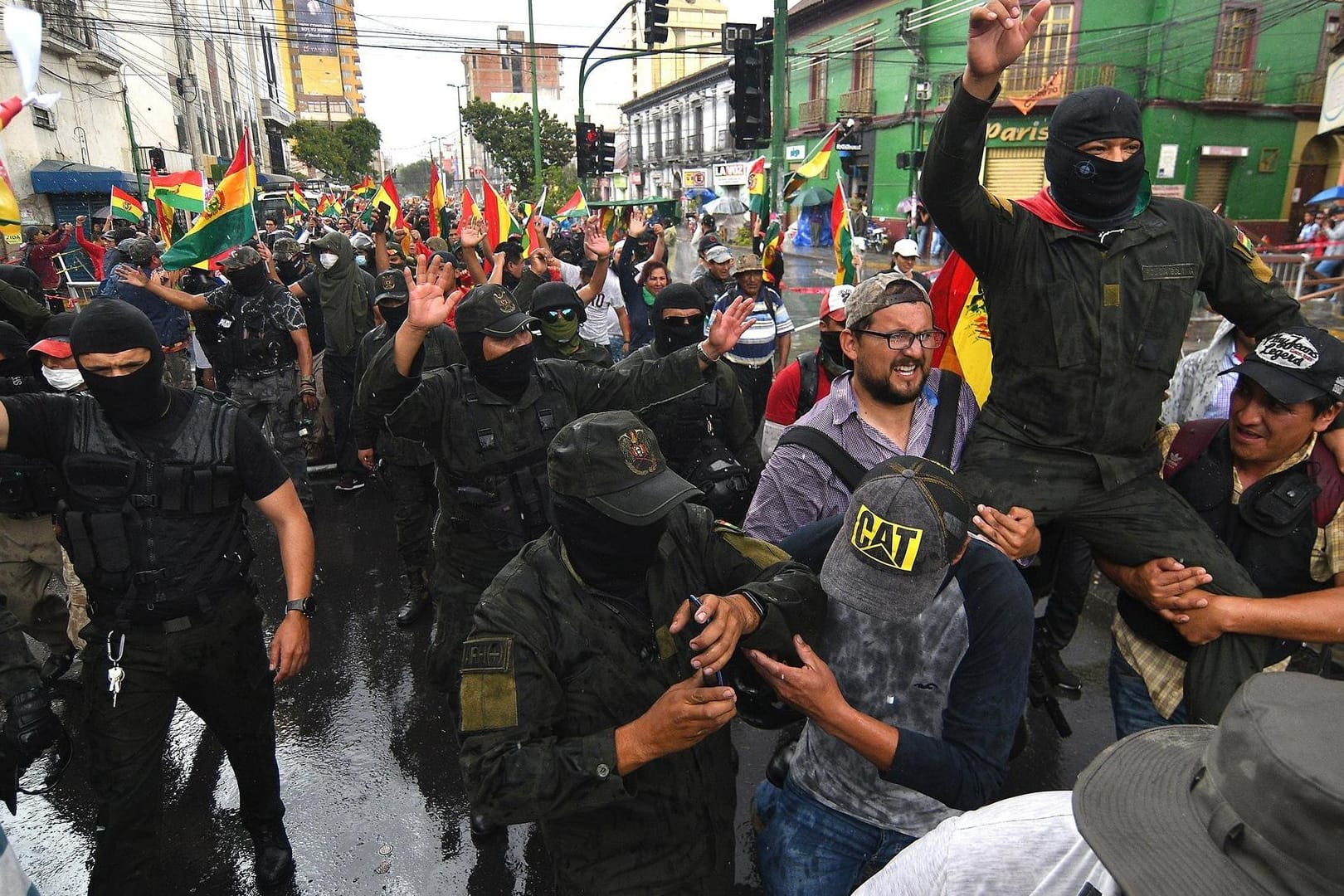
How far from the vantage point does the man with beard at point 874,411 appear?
2.50 meters

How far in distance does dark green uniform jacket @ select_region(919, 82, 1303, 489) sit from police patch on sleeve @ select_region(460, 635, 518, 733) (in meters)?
1.59

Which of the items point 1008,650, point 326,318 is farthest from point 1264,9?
point 1008,650

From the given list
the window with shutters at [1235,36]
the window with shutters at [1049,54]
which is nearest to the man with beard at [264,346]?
the window with shutters at [1049,54]

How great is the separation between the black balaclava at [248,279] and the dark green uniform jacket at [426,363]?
1704 millimetres

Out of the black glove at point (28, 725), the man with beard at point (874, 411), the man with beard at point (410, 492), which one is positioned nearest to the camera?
the black glove at point (28, 725)

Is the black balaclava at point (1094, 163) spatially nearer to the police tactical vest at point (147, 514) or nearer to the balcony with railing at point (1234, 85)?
the police tactical vest at point (147, 514)

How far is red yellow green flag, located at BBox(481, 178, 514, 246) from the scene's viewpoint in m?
9.52

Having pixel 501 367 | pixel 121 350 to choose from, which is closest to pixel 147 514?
pixel 121 350

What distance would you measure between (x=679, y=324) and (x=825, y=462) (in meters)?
2.54

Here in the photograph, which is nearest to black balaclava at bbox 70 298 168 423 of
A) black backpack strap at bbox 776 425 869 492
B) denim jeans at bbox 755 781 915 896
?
black backpack strap at bbox 776 425 869 492

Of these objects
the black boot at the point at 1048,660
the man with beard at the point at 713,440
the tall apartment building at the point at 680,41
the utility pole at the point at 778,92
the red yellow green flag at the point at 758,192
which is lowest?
the black boot at the point at 1048,660

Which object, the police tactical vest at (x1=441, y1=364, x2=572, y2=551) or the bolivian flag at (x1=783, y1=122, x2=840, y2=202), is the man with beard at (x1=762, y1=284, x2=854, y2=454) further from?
the bolivian flag at (x1=783, y1=122, x2=840, y2=202)

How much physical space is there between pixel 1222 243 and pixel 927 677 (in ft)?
5.21

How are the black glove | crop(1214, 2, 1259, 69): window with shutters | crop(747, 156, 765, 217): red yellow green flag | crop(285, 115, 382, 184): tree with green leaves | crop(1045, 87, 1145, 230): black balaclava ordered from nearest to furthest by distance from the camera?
1. crop(1045, 87, 1145, 230): black balaclava
2. the black glove
3. crop(747, 156, 765, 217): red yellow green flag
4. crop(1214, 2, 1259, 69): window with shutters
5. crop(285, 115, 382, 184): tree with green leaves
